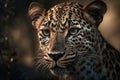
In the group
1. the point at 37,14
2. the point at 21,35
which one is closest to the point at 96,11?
the point at 37,14

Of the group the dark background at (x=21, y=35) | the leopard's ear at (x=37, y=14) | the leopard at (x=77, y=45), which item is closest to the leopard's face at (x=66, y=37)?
the leopard at (x=77, y=45)

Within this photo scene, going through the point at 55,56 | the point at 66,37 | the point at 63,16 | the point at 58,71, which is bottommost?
the point at 58,71

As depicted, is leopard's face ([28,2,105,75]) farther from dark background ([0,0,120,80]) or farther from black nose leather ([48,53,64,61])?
dark background ([0,0,120,80])

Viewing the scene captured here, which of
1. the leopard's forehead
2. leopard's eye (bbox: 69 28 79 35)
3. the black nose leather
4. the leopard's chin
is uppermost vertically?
→ the leopard's forehead

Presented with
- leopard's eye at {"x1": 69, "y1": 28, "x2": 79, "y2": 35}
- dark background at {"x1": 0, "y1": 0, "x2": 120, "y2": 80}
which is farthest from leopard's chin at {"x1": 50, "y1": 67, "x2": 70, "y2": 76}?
dark background at {"x1": 0, "y1": 0, "x2": 120, "y2": 80}

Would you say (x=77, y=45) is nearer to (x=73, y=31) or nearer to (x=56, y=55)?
(x=73, y=31)

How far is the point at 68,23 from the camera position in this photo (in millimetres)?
7211

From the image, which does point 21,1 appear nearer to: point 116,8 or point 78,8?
point 116,8

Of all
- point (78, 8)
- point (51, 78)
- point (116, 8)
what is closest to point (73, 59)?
point (78, 8)

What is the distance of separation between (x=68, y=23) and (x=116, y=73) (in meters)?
0.78

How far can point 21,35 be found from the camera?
10906 mm

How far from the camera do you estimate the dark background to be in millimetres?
9016

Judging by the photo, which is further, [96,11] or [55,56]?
[96,11]

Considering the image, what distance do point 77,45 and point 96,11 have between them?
1.62ft
